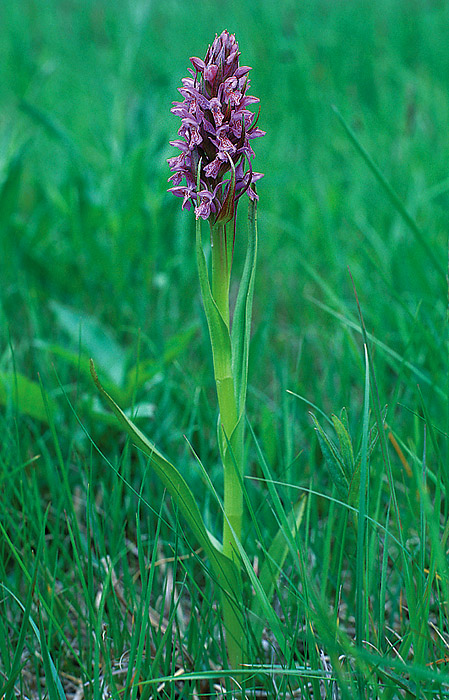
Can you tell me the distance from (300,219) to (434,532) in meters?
2.40

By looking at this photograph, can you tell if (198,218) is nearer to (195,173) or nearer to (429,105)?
(195,173)

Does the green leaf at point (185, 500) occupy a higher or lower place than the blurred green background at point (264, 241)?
lower

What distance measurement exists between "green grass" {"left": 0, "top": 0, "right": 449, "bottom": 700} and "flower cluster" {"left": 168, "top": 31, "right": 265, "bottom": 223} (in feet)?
1.05

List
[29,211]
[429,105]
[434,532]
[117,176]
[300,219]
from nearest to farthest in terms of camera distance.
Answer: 1. [434,532]
2. [117,176]
3. [300,219]
4. [29,211]
5. [429,105]

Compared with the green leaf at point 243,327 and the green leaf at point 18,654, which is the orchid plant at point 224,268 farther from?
the green leaf at point 18,654

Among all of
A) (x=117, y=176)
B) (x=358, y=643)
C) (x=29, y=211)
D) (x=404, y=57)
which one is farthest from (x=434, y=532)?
(x=404, y=57)

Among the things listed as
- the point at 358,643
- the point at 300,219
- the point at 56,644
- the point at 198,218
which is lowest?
the point at 56,644

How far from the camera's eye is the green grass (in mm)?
1009

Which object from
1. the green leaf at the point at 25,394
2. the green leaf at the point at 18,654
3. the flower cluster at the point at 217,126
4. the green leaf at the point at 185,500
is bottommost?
the green leaf at the point at 18,654

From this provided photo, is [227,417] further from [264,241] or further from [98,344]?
[264,241]

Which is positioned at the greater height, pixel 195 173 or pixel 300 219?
pixel 300 219

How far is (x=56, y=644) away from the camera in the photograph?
1.22 m

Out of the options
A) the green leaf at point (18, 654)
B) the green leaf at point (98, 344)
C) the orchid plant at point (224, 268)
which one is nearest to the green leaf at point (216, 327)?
the orchid plant at point (224, 268)

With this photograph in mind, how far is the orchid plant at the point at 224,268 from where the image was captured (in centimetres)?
97
